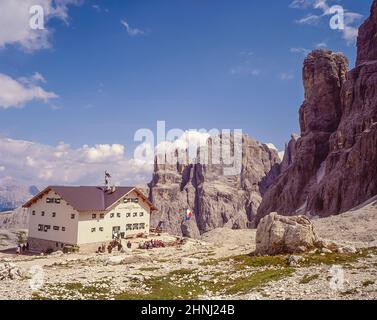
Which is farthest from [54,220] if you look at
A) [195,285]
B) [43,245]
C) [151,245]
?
[195,285]

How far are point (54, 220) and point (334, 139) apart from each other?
98.5 meters

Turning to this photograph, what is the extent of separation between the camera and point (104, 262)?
46406 mm

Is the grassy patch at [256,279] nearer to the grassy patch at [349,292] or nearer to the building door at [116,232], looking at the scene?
the grassy patch at [349,292]

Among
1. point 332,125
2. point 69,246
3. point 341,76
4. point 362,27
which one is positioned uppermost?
point 362,27

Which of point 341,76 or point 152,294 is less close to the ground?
point 341,76

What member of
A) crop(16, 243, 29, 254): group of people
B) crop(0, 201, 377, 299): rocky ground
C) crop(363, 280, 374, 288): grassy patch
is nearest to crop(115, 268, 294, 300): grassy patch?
crop(0, 201, 377, 299): rocky ground

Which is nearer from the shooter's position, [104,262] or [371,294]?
[371,294]

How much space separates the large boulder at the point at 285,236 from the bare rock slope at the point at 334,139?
7087 cm

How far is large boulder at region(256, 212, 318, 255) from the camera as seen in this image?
44.2 meters

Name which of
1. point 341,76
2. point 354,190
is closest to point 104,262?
point 354,190

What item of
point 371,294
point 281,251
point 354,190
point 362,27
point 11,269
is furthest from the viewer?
point 362,27

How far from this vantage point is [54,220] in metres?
71.4
